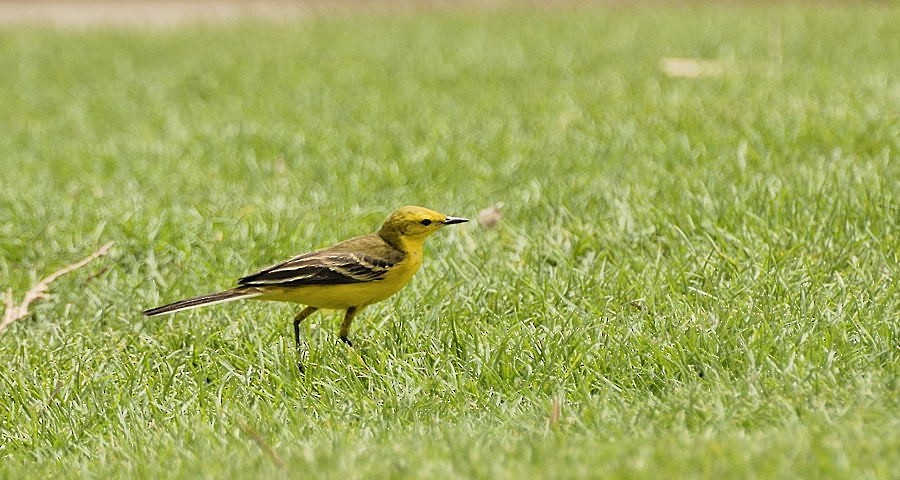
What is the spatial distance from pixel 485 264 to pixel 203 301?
1.57 meters

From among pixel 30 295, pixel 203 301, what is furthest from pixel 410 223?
pixel 30 295

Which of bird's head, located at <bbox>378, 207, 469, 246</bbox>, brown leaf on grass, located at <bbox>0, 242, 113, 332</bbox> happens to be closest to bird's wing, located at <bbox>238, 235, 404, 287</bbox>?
bird's head, located at <bbox>378, 207, 469, 246</bbox>

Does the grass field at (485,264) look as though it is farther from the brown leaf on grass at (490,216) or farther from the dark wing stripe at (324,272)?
the dark wing stripe at (324,272)

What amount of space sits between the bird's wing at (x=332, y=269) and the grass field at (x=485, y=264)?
→ 0.32 m

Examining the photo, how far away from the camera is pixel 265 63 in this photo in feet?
37.8

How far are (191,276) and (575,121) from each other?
11.2 feet

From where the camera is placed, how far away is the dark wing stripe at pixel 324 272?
4.77 meters

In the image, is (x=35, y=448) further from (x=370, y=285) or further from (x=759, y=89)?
(x=759, y=89)

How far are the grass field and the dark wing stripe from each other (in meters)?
0.32

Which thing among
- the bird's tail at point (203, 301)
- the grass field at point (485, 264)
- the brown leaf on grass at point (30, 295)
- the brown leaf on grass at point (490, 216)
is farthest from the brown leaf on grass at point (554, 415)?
the brown leaf on grass at point (30, 295)

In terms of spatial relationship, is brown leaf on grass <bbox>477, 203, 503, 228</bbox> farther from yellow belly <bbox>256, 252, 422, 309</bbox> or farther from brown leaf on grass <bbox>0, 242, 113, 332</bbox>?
brown leaf on grass <bbox>0, 242, 113, 332</bbox>

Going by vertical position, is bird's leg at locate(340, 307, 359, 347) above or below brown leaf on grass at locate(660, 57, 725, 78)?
above

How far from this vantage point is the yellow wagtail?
4781 mm

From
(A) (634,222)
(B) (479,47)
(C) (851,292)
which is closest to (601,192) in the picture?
(A) (634,222)
